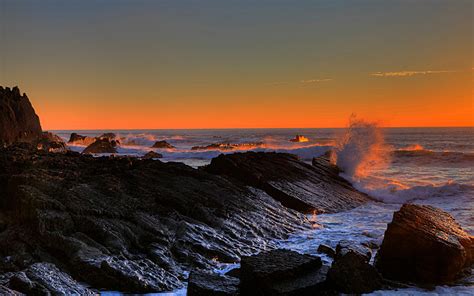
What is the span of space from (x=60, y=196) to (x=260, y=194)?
20.7 ft

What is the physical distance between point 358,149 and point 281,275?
17.5 meters

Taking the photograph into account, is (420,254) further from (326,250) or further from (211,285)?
(211,285)

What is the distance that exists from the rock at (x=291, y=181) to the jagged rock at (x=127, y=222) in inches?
64.6

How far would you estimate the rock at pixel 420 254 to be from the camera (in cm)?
798

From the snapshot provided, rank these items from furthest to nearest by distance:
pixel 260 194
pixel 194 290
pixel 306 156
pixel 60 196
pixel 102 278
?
pixel 306 156, pixel 260 194, pixel 60 196, pixel 102 278, pixel 194 290

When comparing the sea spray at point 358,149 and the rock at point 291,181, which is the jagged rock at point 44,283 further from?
the sea spray at point 358,149

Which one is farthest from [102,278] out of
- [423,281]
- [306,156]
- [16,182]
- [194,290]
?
[306,156]

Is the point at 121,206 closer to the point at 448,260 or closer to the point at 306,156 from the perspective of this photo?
the point at 448,260

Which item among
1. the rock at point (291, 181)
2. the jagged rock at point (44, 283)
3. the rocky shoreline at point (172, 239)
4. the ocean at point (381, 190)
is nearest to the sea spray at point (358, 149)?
the ocean at point (381, 190)

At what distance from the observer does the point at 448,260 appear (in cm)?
795

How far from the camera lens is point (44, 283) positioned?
622 cm

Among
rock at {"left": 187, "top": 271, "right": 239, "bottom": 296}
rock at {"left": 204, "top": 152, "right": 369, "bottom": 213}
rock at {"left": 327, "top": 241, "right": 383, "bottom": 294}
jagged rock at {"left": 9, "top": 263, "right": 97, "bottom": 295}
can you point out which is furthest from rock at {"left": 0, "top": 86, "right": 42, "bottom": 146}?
rock at {"left": 327, "top": 241, "right": 383, "bottom": 294}

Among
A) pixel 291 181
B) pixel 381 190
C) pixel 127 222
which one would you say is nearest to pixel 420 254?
pixel 127 222

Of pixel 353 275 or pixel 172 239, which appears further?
pixel 172 239
